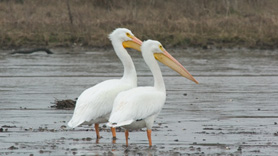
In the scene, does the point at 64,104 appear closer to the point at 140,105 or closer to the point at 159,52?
the point at 159,52

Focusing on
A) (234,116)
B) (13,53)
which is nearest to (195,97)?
(234,116)

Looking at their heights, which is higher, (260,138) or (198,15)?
(198,15)

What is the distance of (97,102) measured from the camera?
872 centimetres

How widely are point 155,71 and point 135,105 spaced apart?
819 mm

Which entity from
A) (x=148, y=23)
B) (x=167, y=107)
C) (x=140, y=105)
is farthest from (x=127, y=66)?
(x=148, y=23)

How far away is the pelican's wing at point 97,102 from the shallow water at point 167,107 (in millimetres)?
338

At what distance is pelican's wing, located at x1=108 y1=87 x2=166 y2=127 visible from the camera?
26.0 ft

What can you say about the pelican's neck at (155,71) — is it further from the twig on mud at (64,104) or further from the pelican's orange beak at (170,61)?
the twig on mud at (64,104)

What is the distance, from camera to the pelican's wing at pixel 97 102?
855cm

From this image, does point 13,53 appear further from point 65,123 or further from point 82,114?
point 82,114

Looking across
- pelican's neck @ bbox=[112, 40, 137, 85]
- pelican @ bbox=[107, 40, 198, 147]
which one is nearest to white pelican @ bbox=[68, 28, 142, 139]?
pelican's neck @ bbox=[112, 40, 137, 85]

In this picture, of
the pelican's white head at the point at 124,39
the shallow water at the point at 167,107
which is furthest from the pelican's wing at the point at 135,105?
the pelican's white head at the point at 124,39

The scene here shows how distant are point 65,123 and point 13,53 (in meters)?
13.4

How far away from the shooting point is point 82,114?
28.1 feet
